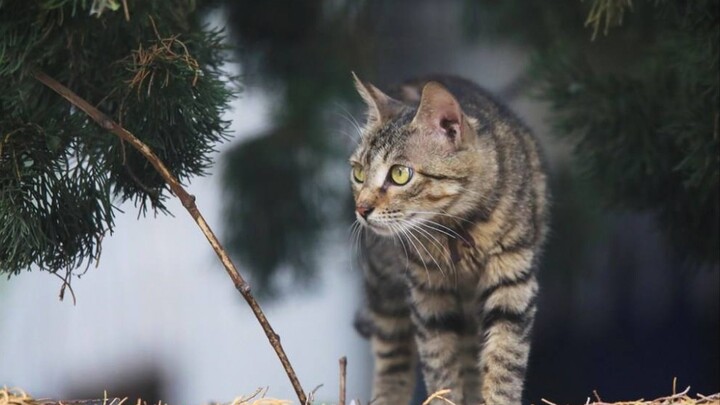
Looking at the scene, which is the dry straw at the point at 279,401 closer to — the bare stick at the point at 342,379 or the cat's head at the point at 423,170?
the bare stick at the point at 342,379

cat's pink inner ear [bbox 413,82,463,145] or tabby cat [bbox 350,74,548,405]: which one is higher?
cat's pink inner ear [bbox 413,82,463,145]

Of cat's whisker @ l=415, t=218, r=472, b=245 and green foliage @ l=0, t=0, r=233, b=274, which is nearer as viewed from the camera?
green foliage @ l=0, t=0, r=233, b=274

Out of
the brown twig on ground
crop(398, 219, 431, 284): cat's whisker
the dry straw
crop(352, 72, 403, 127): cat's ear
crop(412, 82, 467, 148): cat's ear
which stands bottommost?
the dry straw

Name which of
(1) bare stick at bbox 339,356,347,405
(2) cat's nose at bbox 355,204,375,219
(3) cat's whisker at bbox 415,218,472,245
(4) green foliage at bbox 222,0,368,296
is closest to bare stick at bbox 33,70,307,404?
(1) bare stick at bbox 339,356,347,405

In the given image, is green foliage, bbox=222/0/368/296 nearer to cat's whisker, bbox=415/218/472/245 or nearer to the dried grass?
cat's whisker, bbox=415/218/472/245

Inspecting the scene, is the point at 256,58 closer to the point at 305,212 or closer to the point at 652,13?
the point at 305,212

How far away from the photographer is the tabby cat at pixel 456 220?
2170 mm

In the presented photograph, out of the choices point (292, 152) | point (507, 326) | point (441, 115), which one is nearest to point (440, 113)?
point (441, 115)

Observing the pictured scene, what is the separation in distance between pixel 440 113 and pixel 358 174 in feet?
0.74

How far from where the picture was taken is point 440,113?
2172mm

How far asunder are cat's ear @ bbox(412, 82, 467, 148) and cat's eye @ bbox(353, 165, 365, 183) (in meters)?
0.15

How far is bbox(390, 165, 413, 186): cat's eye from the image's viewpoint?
2.17 meters

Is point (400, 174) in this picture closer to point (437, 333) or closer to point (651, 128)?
point (437, 333)

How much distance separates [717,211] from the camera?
2.67 m
